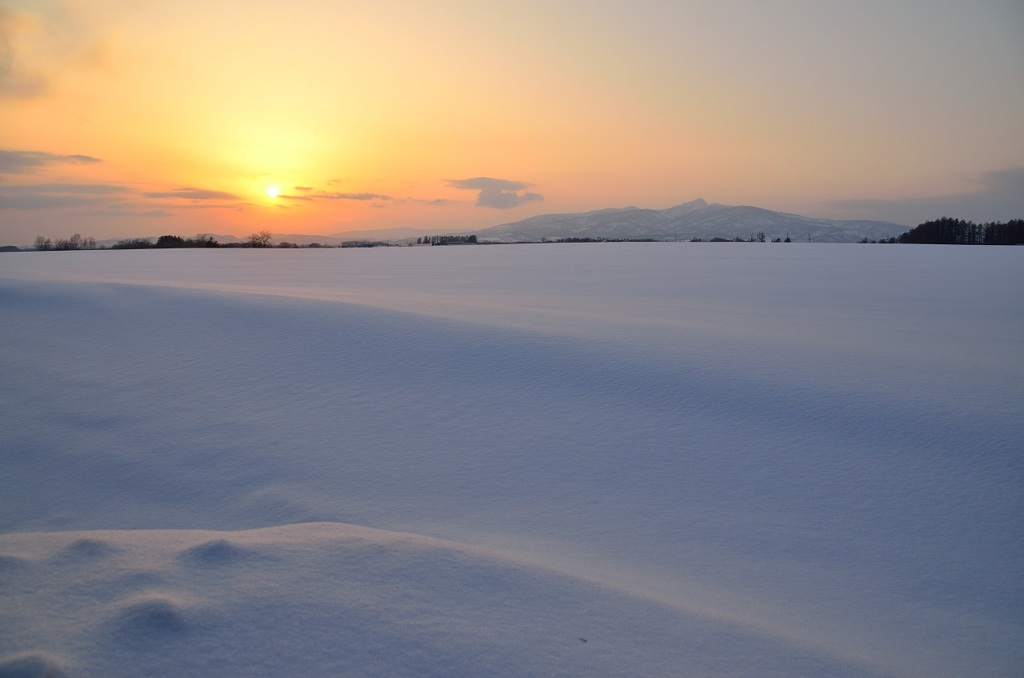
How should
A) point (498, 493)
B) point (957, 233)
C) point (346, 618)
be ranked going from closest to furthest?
point (346, 618) < point (498, 493) < point (957, 233)

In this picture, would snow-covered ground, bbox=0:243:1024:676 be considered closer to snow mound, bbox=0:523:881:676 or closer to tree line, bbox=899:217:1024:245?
snow mound, bbox=0:523:881:676

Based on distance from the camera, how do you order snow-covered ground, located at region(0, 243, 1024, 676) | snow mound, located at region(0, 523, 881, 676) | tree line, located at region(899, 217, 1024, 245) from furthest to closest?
tree line, located at region(899, 217, 1024, 245) < snow-covered ground, located at region(0, 243, 1024, 676) < snow mound, located at region(0, 523, 881, 676)

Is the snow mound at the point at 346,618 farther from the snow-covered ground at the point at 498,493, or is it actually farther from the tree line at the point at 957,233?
the tree line at the point at 957,233

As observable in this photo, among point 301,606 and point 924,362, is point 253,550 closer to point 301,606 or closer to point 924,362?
point 301,606

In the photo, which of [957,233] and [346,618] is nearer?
[346,618]

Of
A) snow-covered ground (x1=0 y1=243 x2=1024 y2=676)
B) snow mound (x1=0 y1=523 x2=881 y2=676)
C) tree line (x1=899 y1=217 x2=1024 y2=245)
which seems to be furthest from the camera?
tree line (x1=899 y1=217 x2=1024 y2=245)

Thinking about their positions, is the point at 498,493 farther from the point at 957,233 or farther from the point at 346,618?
the point at 957,233

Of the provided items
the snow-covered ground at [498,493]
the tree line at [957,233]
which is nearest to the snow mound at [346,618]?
the snow-covered ground at [498,493]

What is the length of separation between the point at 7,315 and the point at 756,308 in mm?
9814

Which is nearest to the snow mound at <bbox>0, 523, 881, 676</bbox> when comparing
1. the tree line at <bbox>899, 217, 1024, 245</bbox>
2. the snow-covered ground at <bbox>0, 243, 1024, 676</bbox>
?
the snow-covered ground at <bbox>0, 243, 1024, 676</bbox>

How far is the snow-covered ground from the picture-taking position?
199cm

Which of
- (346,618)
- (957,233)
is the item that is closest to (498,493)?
(346,618)

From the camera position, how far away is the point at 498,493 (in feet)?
11.6

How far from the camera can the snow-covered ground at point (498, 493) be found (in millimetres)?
1986
